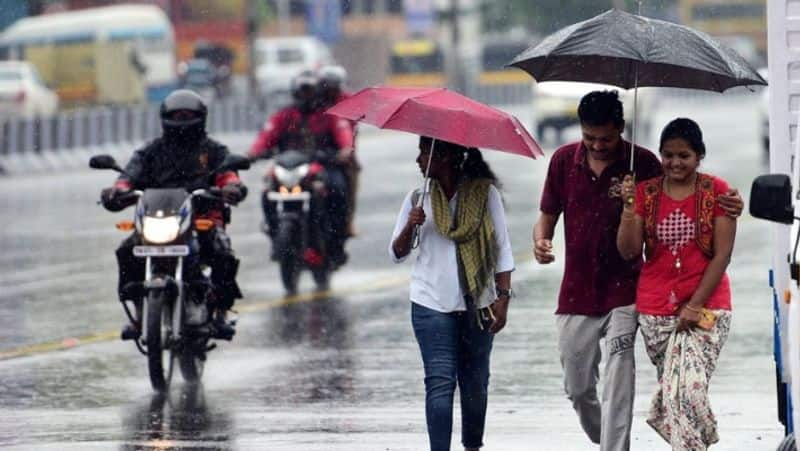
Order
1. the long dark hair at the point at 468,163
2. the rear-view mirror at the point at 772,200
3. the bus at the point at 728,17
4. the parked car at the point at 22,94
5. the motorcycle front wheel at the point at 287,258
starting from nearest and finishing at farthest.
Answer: the rear-view mirror at the point at 772,200
the long dark hair at the point at 468,163
the motorcycle front wheel at the point at 287,258
the parked car at the point at 22,94
the bus at the point at 728,17

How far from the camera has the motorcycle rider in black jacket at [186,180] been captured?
11.2m

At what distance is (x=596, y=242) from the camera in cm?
795

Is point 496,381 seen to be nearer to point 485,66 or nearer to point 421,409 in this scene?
point 421,409

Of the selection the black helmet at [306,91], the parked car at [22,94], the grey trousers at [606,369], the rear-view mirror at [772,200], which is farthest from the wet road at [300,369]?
the parked car at [22,94]

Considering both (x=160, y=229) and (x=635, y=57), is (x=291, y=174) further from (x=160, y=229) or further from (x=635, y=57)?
(x=635, y=57)

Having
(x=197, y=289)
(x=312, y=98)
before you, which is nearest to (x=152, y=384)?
(x=197, y=289)

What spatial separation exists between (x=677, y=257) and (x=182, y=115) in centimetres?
428

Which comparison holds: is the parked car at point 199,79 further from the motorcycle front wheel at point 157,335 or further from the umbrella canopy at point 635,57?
the umbrella canopy at point 635,57

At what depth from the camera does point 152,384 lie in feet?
35.6

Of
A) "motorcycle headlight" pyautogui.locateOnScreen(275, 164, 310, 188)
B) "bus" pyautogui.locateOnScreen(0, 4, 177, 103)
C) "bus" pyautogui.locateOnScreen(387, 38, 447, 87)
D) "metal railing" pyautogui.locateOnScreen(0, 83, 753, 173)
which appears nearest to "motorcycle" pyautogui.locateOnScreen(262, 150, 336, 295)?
"motorcycle headlight" pyautogui.locateOnScreen(275, 164, 310, 188)

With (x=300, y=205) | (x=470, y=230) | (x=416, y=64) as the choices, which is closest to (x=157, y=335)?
(x=470, y=230)

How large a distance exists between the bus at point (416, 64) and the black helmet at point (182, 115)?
56.6 metres

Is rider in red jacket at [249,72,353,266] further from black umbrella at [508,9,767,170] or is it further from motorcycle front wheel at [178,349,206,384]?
black umbrella at [508,9,767,170]

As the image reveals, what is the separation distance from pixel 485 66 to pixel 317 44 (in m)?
7.25
